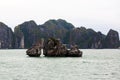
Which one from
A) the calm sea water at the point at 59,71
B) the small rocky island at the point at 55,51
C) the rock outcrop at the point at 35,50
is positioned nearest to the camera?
the calm sea water at the point at 59,71

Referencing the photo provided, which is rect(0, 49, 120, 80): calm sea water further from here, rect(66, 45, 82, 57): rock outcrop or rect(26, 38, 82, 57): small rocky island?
rect(26, 38, 82, 57): small rocky island

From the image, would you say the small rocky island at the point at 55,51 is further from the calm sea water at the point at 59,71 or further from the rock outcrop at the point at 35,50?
the calm sea water at the point at 59,71

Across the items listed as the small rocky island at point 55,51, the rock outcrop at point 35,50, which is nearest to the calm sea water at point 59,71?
the rock outcrop at point 35,50

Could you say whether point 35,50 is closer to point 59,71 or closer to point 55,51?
point 55,51

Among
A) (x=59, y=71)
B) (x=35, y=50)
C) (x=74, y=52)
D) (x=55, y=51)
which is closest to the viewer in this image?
(x=59, y=71)

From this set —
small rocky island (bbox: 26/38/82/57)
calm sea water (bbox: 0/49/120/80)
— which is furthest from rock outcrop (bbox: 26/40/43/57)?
calm sea water (bbox: 0/49/120/80)

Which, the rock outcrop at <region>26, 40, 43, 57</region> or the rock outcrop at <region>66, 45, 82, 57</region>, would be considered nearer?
the rock outcrop at <region>26, 40, 43, 57</region>

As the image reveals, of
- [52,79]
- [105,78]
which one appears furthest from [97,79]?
[52,79]

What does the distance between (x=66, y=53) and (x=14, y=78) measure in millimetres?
80868

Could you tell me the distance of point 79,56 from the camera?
13112 centimetres

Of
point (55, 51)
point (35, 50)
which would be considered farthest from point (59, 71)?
point (55, 51)

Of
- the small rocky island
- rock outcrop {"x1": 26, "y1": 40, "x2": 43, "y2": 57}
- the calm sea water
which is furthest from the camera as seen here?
the small rocky island

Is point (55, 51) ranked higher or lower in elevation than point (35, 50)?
lower

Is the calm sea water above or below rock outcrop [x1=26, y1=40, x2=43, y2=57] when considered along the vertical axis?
below
